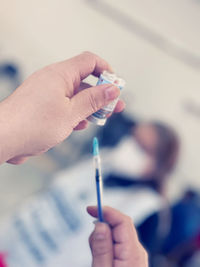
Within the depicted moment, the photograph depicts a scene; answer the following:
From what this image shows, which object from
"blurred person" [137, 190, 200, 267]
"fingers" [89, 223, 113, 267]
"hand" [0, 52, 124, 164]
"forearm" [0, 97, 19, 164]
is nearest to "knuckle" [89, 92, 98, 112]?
"hand" [0, 52, 124, 164]

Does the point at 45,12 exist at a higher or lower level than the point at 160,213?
higher

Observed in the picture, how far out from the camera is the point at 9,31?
1.69 meters

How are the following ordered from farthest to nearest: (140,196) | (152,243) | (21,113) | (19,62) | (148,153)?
(19,62) → (148,153) → (140,196) → (152,243) → (21,113)

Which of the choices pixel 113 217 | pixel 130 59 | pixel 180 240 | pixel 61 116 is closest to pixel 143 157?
pixel 180 240

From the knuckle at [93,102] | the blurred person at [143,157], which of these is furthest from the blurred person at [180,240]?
the knuckle at [93,102]

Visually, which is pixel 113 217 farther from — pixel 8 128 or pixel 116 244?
pixel 8 128

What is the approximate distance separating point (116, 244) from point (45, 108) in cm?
33

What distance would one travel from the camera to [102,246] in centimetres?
70

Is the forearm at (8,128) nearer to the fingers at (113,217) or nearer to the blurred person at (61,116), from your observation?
the blurred person at (61,116)

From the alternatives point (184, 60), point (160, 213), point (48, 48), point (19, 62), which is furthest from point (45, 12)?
point (160, 213)

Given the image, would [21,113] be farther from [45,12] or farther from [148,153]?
[45,12]

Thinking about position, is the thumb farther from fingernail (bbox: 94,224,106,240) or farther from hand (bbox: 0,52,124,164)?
fingernail (bbox: 94,224,106,240)

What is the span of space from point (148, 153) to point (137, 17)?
2.41ft

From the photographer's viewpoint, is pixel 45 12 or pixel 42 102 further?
pixel 45 12
